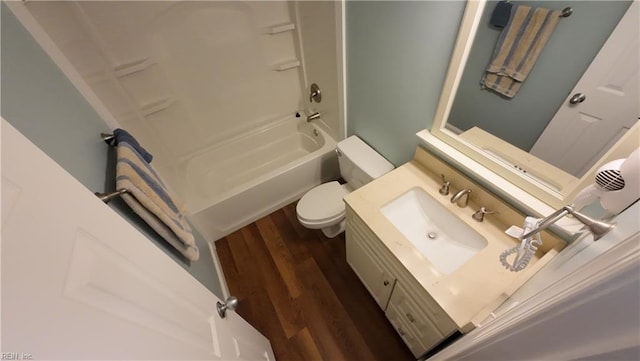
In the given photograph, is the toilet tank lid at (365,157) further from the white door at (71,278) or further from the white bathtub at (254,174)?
the white door at (71,278)

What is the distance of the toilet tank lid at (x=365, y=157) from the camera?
4.70ft

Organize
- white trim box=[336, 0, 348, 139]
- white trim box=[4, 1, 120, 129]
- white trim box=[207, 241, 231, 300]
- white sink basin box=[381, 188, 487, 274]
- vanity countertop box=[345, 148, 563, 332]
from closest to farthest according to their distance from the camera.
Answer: vanity countertop box=[345, 148, 563, 332]
white trim box=[4, 1, 120, 129]
white sink basin box=[381, 188, 487, 274]
white trim box=[336, 0, 348, 139]
white trim box=[207, 241, 231, 300]

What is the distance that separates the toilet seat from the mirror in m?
0.77

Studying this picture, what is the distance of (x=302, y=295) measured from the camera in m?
1.55

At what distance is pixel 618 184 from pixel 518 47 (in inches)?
19.4

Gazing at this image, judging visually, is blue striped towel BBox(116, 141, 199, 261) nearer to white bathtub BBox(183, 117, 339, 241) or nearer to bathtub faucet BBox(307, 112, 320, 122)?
white bathtub BBox(183, 117, 339, 241)

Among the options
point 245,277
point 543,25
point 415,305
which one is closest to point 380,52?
point 543,25

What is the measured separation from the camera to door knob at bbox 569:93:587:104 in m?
0.70

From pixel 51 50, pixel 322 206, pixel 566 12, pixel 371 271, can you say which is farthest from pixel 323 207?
pixel 51 50

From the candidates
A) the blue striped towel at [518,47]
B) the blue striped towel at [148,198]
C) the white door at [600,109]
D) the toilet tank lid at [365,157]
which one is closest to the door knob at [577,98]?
the white door at [600,109]

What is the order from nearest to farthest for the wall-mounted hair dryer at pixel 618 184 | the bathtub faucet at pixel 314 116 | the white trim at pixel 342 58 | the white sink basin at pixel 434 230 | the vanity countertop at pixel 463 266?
the wall-mounted hair dryer at pixel 618 184 → the vanity countertop at pixel 463 266 → the white sink basin at pixel 434 230 → the white trim at pixel 342 58 → the bathtub faucet at pixel 314 116

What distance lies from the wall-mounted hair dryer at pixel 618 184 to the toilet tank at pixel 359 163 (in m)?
0.88

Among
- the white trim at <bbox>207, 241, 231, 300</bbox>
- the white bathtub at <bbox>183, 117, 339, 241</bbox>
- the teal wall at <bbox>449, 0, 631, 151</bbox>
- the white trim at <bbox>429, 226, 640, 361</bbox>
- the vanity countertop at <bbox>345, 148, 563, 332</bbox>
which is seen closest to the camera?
the white trim at <bbox>429, 226, 640, 361</bbox>

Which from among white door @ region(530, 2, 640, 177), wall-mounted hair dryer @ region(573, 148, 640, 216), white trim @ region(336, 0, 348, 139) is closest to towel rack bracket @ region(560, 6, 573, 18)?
white door @ region(530, 2, 640, 177)
